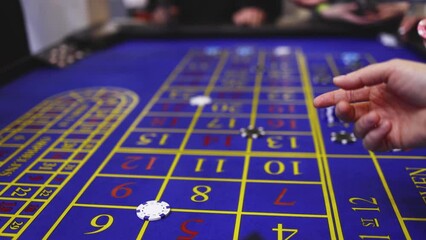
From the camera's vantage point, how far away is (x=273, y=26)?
3.82 meters

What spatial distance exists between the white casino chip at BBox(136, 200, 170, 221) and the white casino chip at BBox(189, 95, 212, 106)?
1007 mm

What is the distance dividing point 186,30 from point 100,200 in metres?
2.63

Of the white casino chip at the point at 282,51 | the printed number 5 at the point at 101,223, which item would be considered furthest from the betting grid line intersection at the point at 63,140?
the white casino chip at the point at 282,51

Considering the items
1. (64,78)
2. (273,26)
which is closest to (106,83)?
(64,78)

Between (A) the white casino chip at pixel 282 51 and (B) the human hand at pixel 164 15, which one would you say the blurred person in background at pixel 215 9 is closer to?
(B) the human hand at pixel 164 15

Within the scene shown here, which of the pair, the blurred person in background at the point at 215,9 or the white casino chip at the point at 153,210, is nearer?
the white casino chip at the point at 153,210

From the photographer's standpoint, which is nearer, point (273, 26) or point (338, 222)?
point (338, 222)

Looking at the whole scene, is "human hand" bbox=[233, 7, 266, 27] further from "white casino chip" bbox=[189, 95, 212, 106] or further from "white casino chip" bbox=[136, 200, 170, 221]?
"white casino chip" bbox=[136, 200, 170, 221]

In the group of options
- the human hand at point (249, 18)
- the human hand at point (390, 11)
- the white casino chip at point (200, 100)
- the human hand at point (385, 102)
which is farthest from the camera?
the human hand at point (249, 18)

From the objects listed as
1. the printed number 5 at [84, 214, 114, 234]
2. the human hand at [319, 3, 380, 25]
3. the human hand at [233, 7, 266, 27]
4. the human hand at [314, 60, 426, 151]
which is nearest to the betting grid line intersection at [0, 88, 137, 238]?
the printed number 5 at [84, 214, 114, 234]

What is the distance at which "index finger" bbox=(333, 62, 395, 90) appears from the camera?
1.38 m

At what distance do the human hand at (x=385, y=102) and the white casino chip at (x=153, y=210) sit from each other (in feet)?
1.87

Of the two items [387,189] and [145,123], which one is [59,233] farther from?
[387,189]

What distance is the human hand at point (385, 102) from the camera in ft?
4.34
